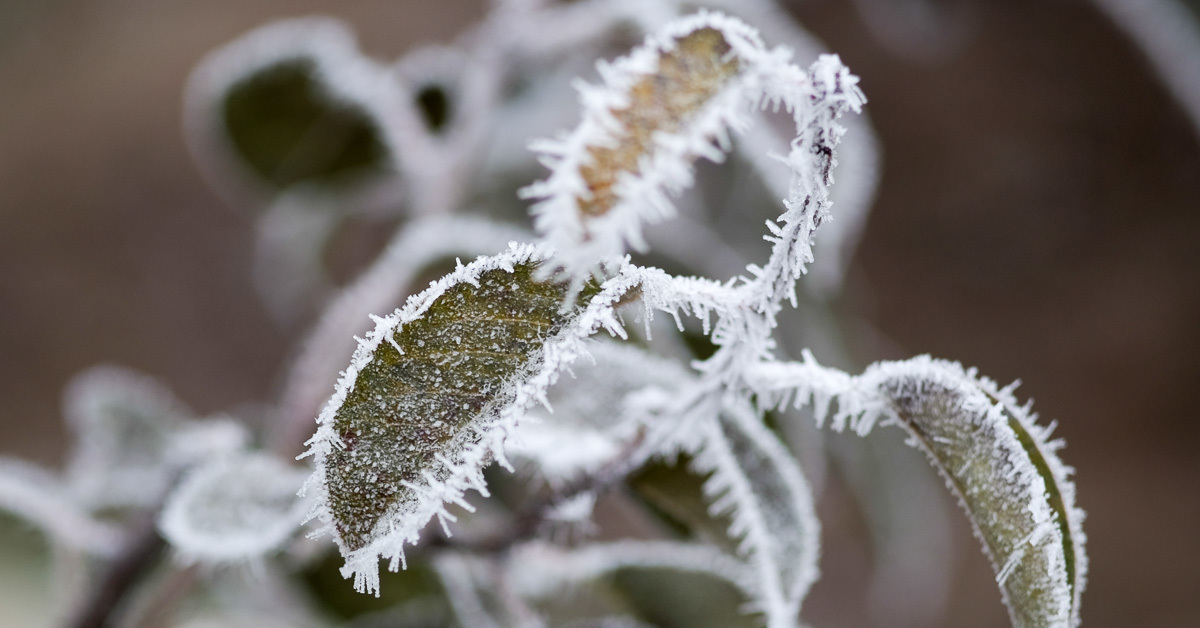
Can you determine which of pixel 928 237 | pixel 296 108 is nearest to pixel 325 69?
pixel 296 108

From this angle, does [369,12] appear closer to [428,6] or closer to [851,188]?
[428,6]

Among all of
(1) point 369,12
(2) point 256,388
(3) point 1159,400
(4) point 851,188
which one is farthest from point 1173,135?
(2) point 256,388

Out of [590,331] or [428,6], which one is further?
[428,6]

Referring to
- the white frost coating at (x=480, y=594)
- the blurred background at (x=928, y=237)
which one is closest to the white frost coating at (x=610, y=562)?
the white frost coating at (x=480, y=594)

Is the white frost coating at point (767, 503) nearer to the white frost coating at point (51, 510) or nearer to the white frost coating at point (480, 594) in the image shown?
the white frost coating at point (480, 594)

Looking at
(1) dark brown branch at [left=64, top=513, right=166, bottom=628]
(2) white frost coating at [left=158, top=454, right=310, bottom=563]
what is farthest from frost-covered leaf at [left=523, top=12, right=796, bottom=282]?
(1) dark brown branch at [left=64, top=513, right=166, bottom=628]

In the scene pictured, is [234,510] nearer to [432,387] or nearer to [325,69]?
[432,387]

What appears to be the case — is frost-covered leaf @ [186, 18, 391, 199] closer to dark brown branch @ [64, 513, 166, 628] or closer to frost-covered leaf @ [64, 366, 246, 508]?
frost-covered leaf @ [64, 366, 246, 508]
